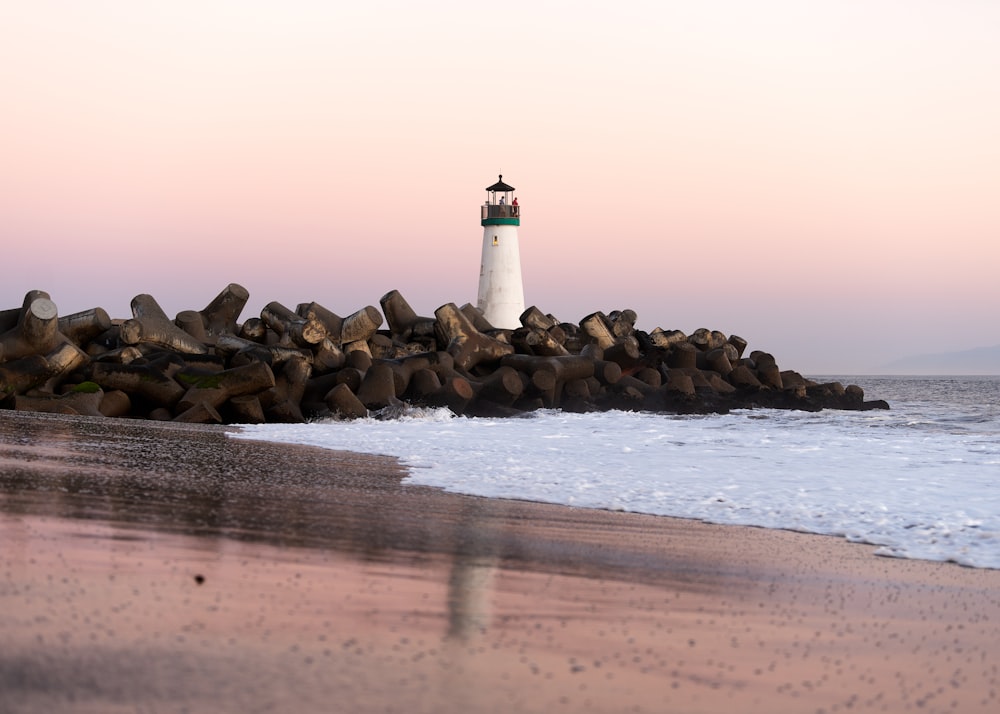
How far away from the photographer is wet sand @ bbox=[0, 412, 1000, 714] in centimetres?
199

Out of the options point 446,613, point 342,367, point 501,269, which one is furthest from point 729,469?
point 501,269

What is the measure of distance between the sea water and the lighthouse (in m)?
17.8

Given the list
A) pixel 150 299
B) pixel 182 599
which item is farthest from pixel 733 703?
pixel 150 299

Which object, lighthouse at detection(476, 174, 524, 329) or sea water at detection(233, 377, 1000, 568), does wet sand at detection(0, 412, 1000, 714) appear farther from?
lighthouse at detection(476, 174, 524, 329)

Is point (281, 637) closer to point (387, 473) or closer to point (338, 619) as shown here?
point (338, 619)

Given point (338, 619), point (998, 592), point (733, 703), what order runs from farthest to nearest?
point (998, 592) < point (338, 619) < point (733, 703)

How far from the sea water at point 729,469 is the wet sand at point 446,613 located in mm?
753

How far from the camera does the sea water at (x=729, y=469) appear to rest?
552 centimetres

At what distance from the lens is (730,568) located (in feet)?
12.6

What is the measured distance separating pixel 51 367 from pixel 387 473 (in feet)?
24.8

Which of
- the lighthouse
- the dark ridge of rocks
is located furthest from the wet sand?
the lighthouse

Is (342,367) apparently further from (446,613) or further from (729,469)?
(446,613)

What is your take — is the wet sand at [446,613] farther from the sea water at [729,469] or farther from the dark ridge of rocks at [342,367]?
the dark ridge of rocks at [342,367]

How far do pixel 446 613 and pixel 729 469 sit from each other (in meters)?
5.76
